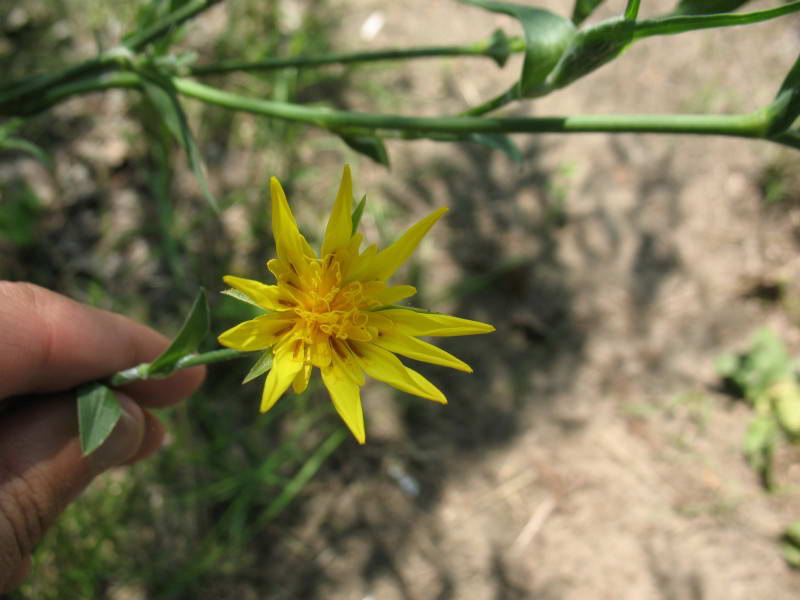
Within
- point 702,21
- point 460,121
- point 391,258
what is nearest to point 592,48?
point 702,21

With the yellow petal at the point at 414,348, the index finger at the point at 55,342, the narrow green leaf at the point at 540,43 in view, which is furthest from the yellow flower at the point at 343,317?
the index finger at the point at 55,342

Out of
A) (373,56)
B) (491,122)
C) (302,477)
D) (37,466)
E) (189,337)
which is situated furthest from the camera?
(302,477)

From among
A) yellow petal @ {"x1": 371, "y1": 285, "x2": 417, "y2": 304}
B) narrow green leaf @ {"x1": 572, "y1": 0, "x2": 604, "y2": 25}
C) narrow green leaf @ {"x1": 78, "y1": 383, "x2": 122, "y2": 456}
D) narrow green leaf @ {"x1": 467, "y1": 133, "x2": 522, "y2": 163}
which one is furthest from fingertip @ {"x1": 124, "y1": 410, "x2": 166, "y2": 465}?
narrow green leaf @ {"x1": 572, "y1": 0, "x2": 604, "y2": 25}

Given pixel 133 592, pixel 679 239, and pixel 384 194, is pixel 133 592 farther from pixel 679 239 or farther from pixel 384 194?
pixel 679 239

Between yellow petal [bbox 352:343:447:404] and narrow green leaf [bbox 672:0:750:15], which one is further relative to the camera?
narrow green leaf [bbox 672:0:750:15]

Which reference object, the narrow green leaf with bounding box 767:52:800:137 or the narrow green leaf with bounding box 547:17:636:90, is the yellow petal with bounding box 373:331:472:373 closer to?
the narrow green leaf with bounding box 547:17:636:90

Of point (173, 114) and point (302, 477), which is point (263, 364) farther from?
point (302, 477)
